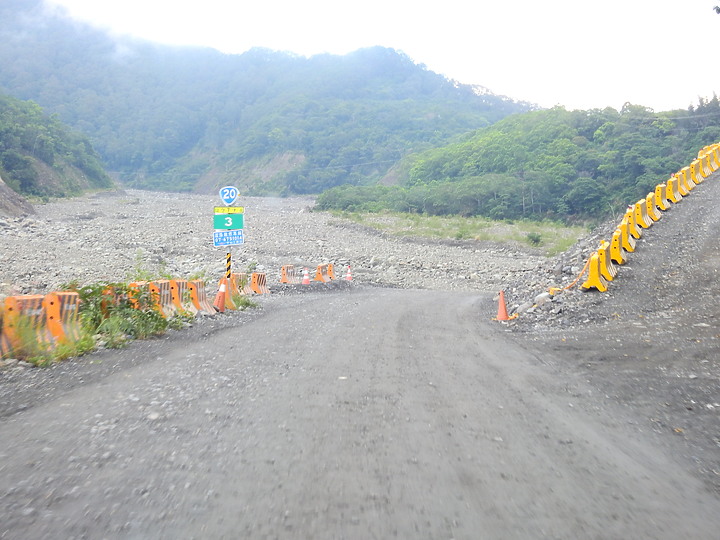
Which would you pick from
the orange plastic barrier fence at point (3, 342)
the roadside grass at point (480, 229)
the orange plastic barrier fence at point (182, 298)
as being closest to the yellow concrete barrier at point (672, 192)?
the roadside grass at point (480, 229)

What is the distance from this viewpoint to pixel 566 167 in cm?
5594

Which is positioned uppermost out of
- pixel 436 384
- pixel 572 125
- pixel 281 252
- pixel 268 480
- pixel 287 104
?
pixel 287 104

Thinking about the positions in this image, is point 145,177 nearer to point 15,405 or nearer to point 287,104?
point 287,104

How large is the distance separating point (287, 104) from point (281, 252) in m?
111

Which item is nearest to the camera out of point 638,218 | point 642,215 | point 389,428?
point 389,428

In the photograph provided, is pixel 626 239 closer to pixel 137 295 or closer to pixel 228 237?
pixel 228 237

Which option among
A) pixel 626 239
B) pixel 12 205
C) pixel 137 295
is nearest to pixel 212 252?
pixel 12 205

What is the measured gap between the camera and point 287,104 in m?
140

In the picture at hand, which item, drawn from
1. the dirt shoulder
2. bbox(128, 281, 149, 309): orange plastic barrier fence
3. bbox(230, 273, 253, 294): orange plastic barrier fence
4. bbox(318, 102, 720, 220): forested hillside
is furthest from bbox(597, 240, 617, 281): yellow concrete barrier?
bbox(318, 102, 720, 220): forested hillside

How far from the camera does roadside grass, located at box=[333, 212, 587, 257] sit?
39.3m

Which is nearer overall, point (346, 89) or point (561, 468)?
point (561, 468)

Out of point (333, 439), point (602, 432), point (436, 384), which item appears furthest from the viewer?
point (436, 384)

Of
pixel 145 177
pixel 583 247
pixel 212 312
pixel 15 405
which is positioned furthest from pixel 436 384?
pixel 145 177

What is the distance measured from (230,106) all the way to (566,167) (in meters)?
114
